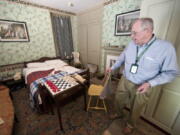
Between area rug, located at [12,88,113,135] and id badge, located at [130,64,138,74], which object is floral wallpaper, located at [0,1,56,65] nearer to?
area rug, located at [12,88,113,135]

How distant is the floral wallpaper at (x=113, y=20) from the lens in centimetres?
244

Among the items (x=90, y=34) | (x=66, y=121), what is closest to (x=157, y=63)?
(x=66, y=121)

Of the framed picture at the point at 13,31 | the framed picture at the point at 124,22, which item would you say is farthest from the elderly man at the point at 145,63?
the framed picture at the point at 13,31

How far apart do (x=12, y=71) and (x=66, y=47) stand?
2134mm

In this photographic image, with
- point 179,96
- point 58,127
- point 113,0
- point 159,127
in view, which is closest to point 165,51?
point 179,96

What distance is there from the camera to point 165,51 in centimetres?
94

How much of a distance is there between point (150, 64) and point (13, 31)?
3.68m

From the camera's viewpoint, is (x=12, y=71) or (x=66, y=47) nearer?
(x=12, y=71)

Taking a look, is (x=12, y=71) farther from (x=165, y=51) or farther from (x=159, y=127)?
(x=159, y=127)

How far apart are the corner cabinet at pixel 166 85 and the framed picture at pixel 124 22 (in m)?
1.29

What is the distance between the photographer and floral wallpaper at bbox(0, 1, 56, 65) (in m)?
2.59

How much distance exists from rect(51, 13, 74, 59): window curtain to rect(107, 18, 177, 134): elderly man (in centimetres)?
315

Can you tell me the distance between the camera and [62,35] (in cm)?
369

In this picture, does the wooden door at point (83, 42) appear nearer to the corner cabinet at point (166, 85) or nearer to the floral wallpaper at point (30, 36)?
the floral wallpaper at point (30, 36)
